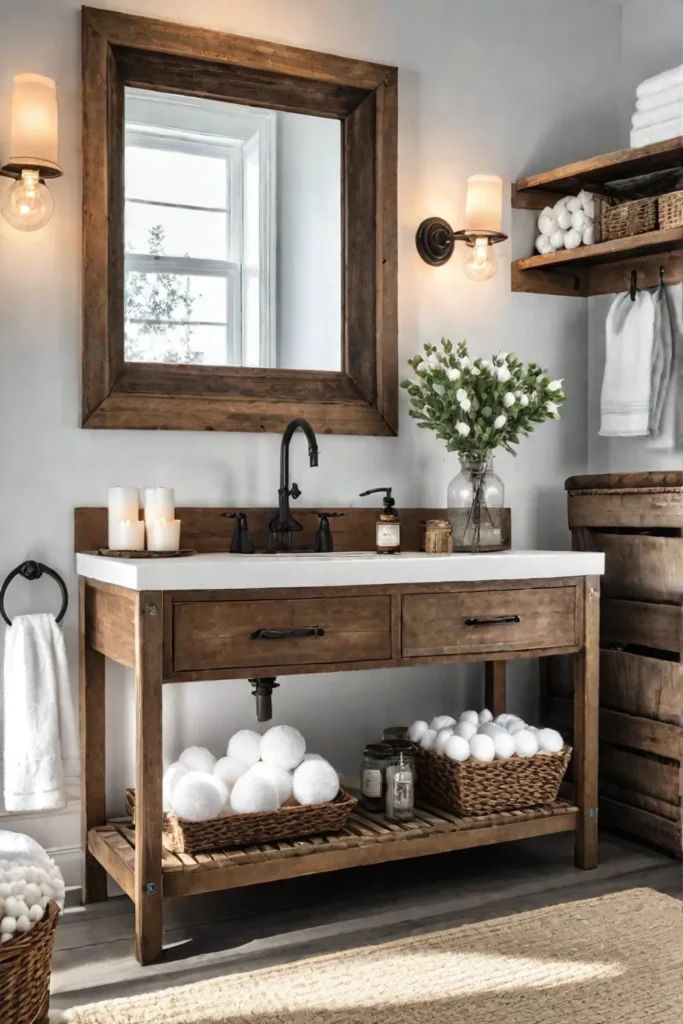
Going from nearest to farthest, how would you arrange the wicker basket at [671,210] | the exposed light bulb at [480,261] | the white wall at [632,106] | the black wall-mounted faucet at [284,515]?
the black wall-mounted faucet at [284,515] → the wicker basket at [671,210] → the exposed light bulb at [480,261] → the white wall at [632,106]

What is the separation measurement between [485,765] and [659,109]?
70.3 inches

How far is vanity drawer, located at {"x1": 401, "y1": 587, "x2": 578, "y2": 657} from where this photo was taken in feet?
7.97

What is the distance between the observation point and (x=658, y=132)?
9.43ft

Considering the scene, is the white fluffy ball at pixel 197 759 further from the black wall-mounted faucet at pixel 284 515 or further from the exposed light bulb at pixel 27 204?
the exposed light bulb at pixel 27 204

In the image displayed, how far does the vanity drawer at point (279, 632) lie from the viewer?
85.9 inches

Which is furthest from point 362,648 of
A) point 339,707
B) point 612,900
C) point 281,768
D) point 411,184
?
point 411,184

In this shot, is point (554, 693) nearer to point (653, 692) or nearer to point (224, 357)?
point (653, 692)

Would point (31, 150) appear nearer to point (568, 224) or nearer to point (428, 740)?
point (568, 224)

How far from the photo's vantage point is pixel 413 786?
A: 2.56 metres

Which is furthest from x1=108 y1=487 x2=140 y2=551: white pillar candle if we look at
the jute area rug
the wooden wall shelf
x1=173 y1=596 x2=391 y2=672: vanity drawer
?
the wooden wall shelf

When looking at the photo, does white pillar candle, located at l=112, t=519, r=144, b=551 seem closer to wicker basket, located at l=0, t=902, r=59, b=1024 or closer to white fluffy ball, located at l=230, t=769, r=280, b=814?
white fluffy ball, located at l=230, t=769, r=280, b=814

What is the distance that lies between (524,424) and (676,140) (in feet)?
2.71

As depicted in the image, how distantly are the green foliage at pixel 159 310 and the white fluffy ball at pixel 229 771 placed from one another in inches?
40.3

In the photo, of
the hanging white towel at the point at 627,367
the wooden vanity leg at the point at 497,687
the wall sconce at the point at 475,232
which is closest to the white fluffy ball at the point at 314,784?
the wooden vanity leg at the point at 497,687
